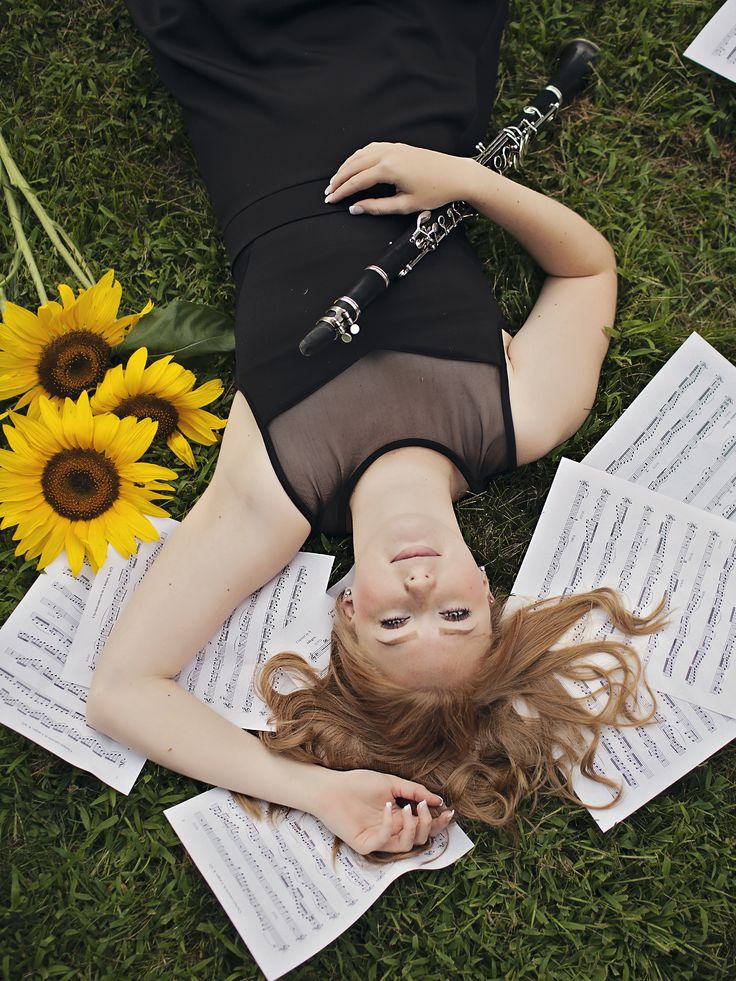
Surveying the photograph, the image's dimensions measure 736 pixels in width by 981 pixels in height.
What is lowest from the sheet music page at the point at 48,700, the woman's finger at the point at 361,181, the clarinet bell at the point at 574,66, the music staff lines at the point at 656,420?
the sheet music page at the point at 48,700

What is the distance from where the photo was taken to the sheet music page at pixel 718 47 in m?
2.32

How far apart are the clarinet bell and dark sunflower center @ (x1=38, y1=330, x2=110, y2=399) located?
1.39m

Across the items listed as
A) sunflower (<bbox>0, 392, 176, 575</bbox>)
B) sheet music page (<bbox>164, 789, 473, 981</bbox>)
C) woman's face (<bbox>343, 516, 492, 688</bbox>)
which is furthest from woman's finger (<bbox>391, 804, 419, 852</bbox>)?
sunflower (<bbox>0, 392, 176, 575</bbox>)

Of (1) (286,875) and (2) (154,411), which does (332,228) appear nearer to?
(2) (154,411)

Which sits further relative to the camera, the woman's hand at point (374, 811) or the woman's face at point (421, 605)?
the woman's hand at point (374, 811)

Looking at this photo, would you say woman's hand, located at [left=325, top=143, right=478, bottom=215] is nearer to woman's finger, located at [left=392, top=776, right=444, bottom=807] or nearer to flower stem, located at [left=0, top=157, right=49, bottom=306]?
flower stem, located at [left=0, top=157, right=49, bottom=306]

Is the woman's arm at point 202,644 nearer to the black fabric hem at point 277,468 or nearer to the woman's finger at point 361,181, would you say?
the black fabric hem at point 277,468

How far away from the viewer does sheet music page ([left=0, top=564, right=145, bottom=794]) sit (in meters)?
2.05

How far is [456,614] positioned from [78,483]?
85 centimetres

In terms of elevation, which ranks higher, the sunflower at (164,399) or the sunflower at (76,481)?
the sunflower at (164,399)

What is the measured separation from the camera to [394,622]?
5.57 ft

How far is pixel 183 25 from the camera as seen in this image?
199 centimetres

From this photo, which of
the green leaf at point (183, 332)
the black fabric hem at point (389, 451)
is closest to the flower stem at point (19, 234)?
the green leaf at point (183, 332)

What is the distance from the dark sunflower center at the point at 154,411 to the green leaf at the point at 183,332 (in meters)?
0.15
